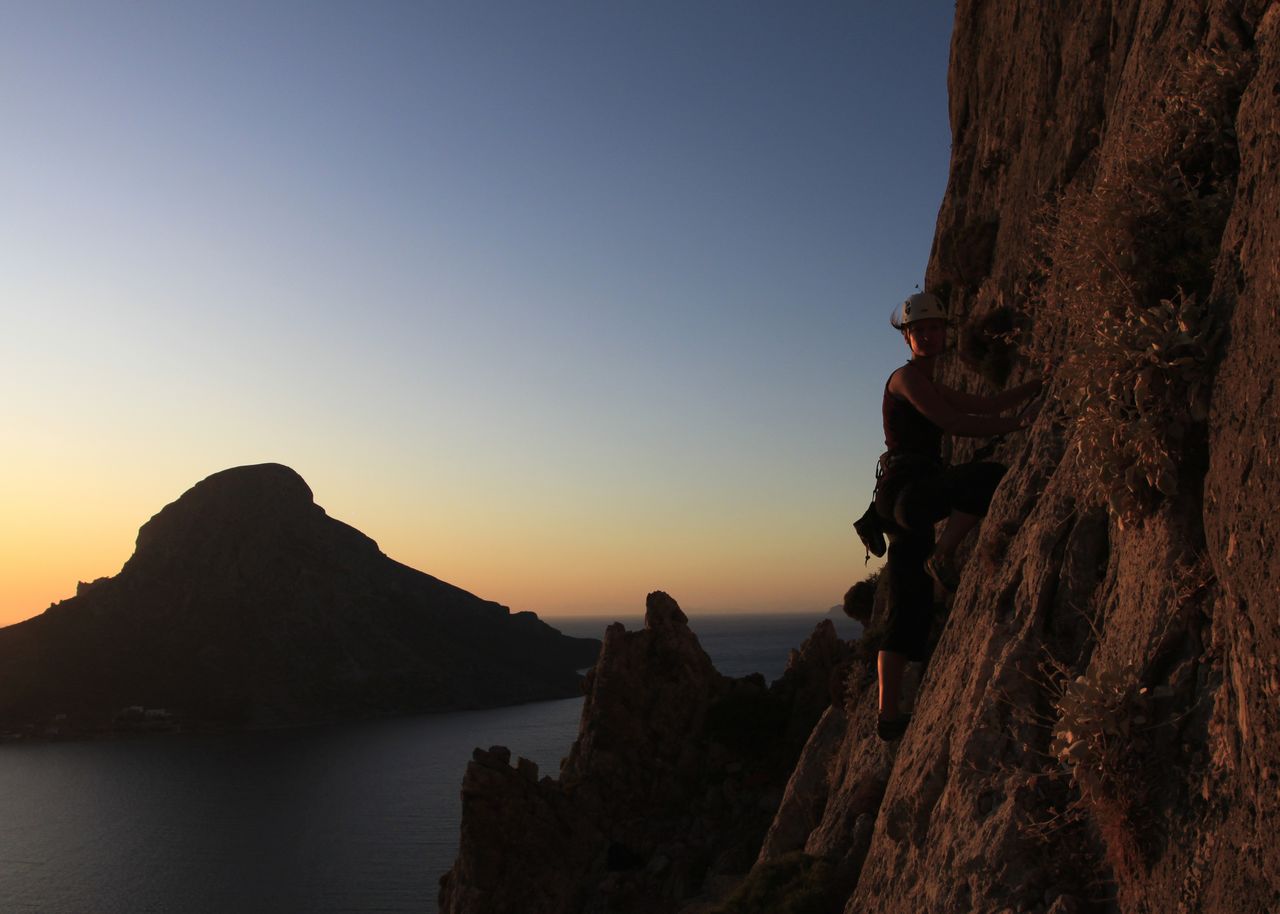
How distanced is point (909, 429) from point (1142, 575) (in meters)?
3.26

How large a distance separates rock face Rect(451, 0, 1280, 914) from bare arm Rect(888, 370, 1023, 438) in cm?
27

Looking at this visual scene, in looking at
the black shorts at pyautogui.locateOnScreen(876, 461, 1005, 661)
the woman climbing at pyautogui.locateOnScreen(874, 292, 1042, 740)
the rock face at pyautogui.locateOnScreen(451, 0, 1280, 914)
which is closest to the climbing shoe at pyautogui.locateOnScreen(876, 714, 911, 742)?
the woman climbing at pyautogui.locateOnScreen(874, 292, 1042, 740)

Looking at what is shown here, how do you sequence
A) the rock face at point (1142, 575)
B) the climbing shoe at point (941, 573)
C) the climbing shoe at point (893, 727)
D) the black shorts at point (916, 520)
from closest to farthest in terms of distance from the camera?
1. the rock face at point (1142, 575)
2. the black shorts at point (916, 520)
3. the climbing shoe at point (941, 573)
4. the climbing shoe at point (893, 727)

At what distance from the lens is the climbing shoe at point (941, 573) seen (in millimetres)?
8312

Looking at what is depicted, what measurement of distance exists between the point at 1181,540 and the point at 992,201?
10.1 meters

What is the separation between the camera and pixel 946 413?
7566mm

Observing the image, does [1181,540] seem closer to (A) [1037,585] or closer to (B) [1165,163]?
(A) [1037,585]

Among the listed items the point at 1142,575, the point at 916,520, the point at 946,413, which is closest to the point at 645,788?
the point at 916,520

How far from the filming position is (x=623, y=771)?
161 feet

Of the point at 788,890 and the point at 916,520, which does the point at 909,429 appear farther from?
the point at 788,890

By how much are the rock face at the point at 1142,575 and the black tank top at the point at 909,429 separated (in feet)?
2.57

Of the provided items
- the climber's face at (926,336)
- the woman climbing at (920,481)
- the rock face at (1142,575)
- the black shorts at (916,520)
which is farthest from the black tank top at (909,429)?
the rock face at (1142,575)

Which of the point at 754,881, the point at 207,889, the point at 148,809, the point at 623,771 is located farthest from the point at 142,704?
the point at 754,881

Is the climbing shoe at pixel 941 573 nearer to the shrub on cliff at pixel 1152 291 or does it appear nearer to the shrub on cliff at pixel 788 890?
the shrub on cliff at pixel 1152 291
